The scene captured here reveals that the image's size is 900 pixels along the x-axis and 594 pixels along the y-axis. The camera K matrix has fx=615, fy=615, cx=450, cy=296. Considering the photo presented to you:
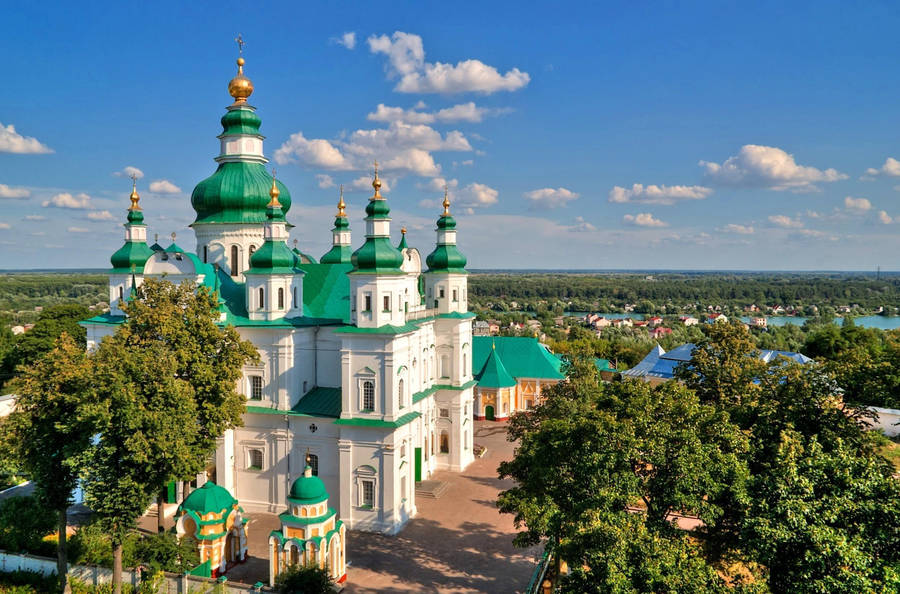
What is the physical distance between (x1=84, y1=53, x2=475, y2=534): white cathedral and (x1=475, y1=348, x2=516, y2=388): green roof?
10.3m

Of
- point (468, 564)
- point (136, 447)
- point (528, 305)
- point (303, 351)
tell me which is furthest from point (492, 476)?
point (528, 305)

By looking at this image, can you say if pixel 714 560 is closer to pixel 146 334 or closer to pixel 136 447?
pixel 136 447

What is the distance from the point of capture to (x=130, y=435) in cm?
1533

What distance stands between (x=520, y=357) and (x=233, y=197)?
21933 millimetres

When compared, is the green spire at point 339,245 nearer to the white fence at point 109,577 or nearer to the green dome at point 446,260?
the green dome at point 446,260

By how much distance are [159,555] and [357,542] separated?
239 inches

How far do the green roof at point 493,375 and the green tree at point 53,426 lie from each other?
2492 cm

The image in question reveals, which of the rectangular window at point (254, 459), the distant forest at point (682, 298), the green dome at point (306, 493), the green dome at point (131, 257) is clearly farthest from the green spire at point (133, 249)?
the distant forest at point (682, 298)

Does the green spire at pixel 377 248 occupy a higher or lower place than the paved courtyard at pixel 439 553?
higher

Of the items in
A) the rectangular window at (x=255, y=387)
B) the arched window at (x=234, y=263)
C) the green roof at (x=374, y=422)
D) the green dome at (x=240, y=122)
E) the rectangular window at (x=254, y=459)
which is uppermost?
the green dome at (x=240, y=122)

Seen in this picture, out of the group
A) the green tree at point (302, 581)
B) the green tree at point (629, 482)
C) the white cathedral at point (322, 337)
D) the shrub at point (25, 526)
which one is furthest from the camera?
the white cathedral at point (322, 337)

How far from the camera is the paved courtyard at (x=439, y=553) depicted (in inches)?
691

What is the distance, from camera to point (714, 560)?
1220 cm

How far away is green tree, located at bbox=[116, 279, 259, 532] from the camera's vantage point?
18.0 meters
